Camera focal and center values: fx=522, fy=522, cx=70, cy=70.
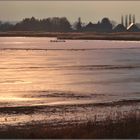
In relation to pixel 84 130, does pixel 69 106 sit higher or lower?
lower

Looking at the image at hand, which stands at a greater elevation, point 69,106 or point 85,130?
point 85,130

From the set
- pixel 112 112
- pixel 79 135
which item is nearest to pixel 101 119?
pixel 112 112

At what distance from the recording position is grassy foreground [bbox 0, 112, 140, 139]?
1557 centimetres

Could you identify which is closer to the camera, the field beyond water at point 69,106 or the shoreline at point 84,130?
the shoreline at point 84,130

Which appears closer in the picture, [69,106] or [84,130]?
[84,130]

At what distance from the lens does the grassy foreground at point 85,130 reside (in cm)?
1557

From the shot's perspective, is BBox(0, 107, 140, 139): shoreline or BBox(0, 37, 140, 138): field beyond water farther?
BBox(0, 37, 140, 138): field beyond water

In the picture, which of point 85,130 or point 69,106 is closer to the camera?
point 85,130

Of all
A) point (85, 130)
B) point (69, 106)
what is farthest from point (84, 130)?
point (69, 106)

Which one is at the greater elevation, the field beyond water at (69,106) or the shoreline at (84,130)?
the shoreline at (84,130)

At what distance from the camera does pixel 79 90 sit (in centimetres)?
2948

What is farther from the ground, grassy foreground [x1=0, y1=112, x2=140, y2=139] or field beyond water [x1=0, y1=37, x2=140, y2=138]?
grassy foreground [x1=0, y1=112, x2=140, y2=139]

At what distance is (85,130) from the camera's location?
54.1ft

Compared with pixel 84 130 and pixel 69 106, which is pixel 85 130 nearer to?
pixel 84 130
